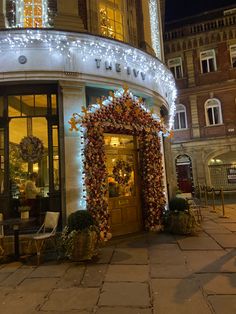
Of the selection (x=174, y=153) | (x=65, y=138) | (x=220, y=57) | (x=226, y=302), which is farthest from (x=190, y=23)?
(x=226, y=302)

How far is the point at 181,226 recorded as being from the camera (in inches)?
307

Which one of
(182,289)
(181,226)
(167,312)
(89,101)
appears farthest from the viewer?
(89,101)

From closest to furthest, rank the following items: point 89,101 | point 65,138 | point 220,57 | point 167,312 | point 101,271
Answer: point 167,312
point 101,271
point 65,138
point 89,101
point 220,57

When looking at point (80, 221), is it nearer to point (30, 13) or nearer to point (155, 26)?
point (30, 13)

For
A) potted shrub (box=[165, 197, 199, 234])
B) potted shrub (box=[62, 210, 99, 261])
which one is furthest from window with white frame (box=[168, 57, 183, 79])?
potted shrub (box=[62, 210, 99, 261])

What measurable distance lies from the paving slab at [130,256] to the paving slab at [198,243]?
97 cm

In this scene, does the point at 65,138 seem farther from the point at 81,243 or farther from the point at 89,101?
the point at 81,243

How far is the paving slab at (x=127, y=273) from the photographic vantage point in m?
4.80

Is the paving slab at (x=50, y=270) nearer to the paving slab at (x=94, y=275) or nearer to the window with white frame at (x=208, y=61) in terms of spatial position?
the paving slab at (x=94, y=275)

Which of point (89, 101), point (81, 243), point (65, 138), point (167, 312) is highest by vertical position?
point (89, 101)

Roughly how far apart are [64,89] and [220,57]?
696 inches

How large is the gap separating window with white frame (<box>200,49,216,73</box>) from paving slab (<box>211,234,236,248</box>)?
17197mm

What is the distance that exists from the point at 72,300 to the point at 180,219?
14.7 ft

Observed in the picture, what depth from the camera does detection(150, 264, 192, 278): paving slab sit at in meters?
4.84
